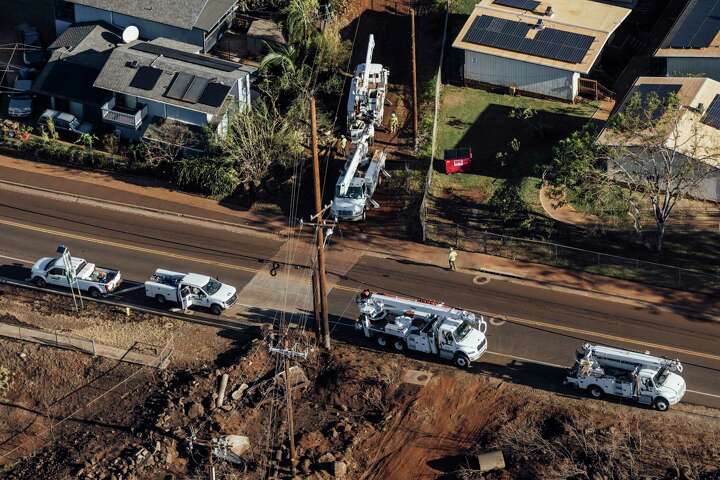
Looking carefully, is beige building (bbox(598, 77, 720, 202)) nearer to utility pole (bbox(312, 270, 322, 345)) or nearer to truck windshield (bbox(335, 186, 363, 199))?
truck windshield (bbox(335, 186, 363, 199))

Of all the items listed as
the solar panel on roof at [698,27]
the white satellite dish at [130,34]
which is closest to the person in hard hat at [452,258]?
the solar panel on roof at [698,27]

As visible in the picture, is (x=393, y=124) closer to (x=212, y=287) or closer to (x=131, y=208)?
(x=131, y=208)

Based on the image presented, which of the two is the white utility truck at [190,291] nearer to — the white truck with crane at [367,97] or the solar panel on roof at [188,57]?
the white truck with crane at [367,97]

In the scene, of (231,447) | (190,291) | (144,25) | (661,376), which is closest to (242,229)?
(190,291)

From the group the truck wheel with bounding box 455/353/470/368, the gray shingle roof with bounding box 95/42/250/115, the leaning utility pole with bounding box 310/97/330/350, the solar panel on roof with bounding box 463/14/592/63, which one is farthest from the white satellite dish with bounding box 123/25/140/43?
the truck wheel with bounding box 455/353/470/368

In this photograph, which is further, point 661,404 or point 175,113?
point 175,113

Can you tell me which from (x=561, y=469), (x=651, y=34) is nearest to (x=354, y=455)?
(x=561, y=469)
